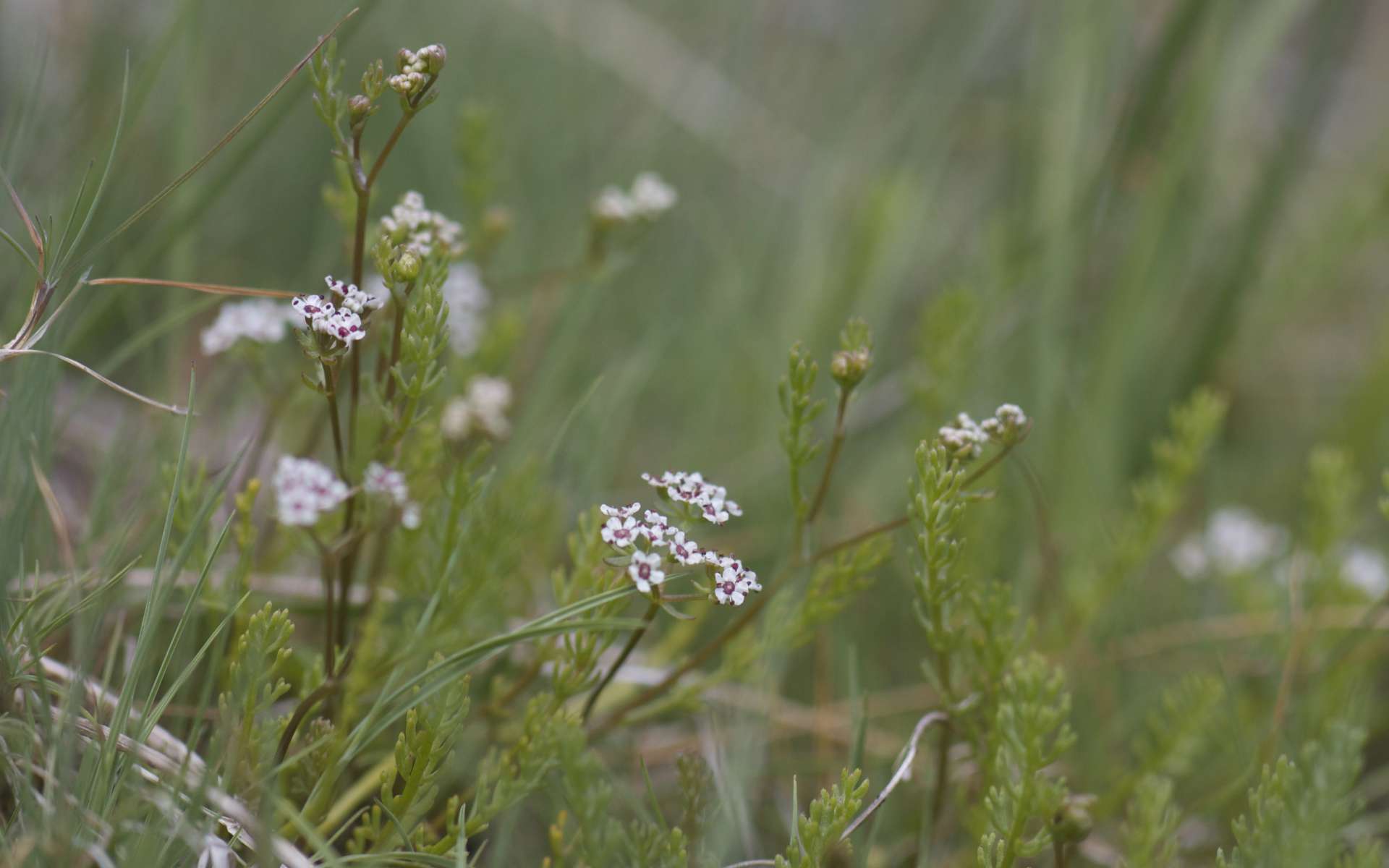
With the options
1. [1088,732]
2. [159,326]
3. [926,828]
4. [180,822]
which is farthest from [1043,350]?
[180,822]

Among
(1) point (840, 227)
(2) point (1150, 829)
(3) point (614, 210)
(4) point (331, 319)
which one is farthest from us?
(1) point (840, 227)

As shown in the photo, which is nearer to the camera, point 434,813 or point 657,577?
point 657,577

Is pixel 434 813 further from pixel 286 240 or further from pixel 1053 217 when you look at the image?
pixel 1053 217

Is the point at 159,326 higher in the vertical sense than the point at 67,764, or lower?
higher

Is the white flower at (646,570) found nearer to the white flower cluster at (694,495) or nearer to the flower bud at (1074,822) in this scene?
the white flower cluster at (694,495)

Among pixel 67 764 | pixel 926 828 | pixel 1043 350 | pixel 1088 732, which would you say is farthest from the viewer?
pixel 1043 350

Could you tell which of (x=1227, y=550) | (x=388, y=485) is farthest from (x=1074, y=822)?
(x=1227, y=550)

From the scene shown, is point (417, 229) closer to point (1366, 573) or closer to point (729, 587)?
point (729, 587)
